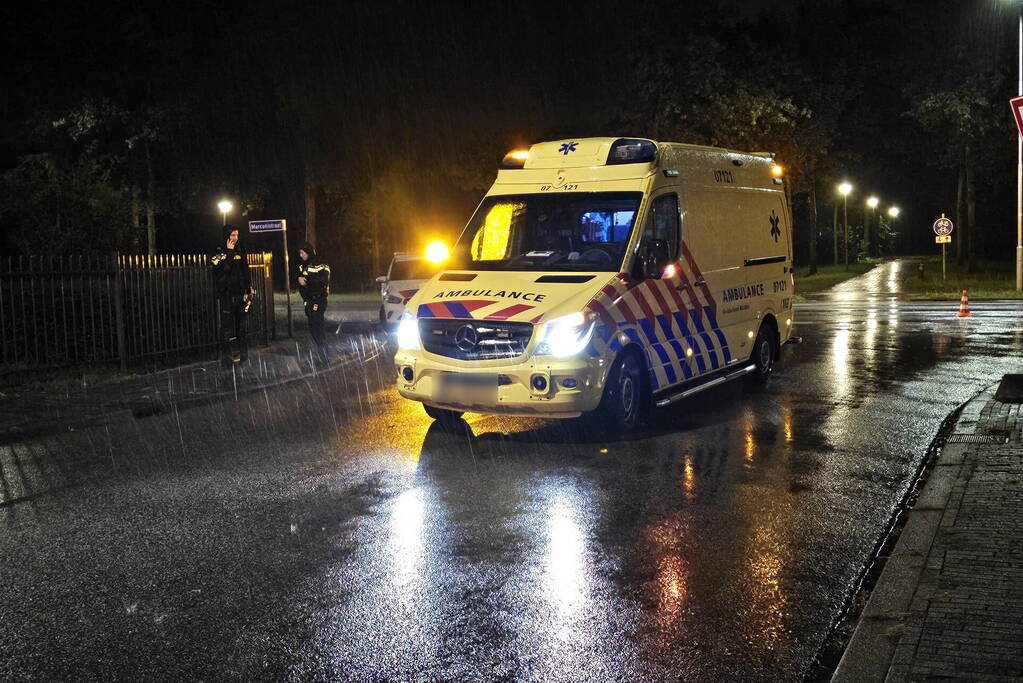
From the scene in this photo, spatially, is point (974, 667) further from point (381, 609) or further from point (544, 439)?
point (544, 439)

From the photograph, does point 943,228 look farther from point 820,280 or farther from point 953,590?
point 953,590

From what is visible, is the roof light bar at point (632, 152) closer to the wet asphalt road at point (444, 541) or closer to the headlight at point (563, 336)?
the headlight at point (563, 336)

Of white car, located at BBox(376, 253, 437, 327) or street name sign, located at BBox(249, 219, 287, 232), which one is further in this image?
white car, located at BBox(376, 253, 437, 327)

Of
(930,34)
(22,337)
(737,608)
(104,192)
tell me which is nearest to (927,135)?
(930,34)

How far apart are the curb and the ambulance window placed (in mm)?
3058

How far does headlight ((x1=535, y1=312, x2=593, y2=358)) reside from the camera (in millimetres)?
8766

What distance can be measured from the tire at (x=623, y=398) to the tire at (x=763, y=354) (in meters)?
3.03

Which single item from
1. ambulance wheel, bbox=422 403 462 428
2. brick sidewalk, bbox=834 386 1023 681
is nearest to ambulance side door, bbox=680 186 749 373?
ambulance wheel, bbox=422 403 462 428

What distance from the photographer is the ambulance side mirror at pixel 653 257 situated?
Result: 31.2ft

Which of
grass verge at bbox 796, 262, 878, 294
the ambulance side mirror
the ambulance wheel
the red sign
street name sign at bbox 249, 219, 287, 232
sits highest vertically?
the red sign

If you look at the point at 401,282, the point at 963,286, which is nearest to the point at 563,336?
the point at 401,282

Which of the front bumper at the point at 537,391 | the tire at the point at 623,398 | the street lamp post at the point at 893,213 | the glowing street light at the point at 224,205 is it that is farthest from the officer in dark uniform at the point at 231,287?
the street lamp post at the point at 893,213

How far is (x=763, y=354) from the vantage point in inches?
498

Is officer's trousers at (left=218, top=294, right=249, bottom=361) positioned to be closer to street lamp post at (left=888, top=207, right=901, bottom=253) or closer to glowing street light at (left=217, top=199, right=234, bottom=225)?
glowing street light at (left=217, top=199, right=234, bottom=225)
